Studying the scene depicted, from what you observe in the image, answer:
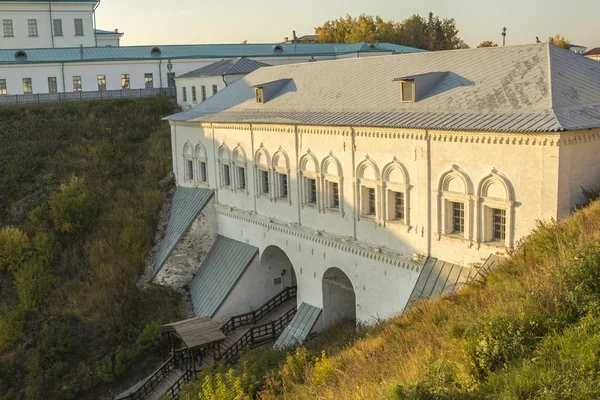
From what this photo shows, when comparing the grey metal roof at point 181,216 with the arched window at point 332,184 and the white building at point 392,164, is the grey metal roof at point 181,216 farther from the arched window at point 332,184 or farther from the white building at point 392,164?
the arched window at point 332,184

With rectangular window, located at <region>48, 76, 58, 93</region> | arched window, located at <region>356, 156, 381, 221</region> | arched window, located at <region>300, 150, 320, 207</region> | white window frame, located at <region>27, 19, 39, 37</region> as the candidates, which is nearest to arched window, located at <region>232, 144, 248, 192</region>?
arched window, located at <region>300, 150, 320, 207</region>

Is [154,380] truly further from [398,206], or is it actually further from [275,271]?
[398,206]

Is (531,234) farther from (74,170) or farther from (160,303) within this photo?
(74,170)

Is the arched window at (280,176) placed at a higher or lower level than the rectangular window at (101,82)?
lower

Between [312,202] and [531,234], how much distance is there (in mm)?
10003

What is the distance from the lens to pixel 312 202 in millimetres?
23672

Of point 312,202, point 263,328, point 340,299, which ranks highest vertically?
point 312,202

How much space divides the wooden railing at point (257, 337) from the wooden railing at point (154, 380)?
1.85 meters

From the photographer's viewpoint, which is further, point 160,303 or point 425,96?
point 160,303

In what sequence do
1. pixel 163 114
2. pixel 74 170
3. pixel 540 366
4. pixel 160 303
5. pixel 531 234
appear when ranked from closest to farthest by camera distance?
pixel 540 366
pixel 531 234
pixel 160 303
pixel 74 170
pixel 163 114

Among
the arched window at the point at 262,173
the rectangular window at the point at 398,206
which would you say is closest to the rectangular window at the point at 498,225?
the rectangular window at the point at 398,206

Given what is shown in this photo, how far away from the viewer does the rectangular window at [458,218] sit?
1786 centimetres

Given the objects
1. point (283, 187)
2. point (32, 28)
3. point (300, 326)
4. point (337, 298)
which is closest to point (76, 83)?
point (32, 28)

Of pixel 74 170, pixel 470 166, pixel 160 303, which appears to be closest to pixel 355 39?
pixel 74 170
